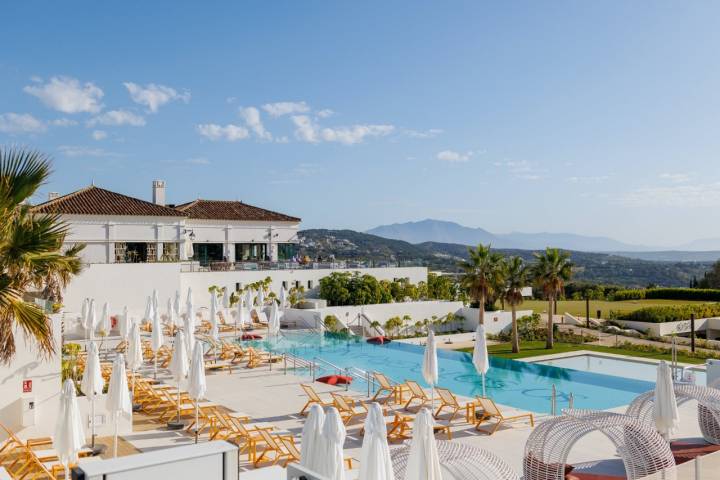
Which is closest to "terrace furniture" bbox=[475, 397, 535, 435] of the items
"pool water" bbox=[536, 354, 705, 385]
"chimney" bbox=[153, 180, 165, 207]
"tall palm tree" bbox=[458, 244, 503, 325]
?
"pool water" bbox=[536, 354, 705, 385]

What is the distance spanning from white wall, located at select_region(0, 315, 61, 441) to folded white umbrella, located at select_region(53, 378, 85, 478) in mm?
3482

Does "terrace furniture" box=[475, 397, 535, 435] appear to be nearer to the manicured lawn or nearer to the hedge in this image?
the manicured lawn

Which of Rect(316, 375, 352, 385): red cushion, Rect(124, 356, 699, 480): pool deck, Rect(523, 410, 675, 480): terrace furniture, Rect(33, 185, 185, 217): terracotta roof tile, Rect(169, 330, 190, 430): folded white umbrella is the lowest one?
Rect(124, 356, 699, 480): pool deck

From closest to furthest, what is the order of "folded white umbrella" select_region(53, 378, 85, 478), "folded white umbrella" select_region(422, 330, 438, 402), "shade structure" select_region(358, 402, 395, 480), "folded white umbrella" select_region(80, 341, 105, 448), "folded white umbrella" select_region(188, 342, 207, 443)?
"shade structure" select_region(358, 402, 395, 480), "folded white umbrella" select_region(53, 378, 85, 478), "folded white umbrella" select_region(80, 341, 105, 448), "folded white umbrella" select_region(188, 342, 207, 443), "folded white umbrella" select_region(422, 330, 438, 402)

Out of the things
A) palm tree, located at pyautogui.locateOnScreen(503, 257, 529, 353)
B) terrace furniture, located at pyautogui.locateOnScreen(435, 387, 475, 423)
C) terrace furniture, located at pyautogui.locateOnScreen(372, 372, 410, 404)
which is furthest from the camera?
palm tree, located at pyautogui.locateOnScreen(503, 257, 529, 353)

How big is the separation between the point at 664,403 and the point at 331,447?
663cm

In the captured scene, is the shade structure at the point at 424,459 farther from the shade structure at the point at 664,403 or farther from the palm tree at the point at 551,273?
the palm tree at the point at 551,273

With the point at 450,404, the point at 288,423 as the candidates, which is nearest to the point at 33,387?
the point at 288,423

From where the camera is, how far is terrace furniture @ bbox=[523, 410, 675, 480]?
29.1 feet

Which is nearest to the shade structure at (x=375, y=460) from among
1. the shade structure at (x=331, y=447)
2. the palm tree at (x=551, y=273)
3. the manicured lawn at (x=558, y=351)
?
the shade structure at (x=331, y=447)

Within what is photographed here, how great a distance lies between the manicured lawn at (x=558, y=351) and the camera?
27.8 meters

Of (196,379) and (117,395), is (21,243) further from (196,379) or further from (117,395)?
(196,379)

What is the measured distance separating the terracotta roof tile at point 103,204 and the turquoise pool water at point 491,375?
14.0m

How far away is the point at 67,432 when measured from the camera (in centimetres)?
947
